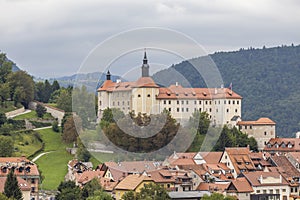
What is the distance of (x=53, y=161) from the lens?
7769 centimetres

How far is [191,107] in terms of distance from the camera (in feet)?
269

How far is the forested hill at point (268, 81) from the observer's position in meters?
144

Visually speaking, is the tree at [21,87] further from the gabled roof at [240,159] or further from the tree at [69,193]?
the tree at [69,193]

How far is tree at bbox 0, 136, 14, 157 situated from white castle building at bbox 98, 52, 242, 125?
854 centimetres

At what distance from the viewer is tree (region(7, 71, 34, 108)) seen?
312 ft

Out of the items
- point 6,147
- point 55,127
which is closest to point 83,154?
point 6,147

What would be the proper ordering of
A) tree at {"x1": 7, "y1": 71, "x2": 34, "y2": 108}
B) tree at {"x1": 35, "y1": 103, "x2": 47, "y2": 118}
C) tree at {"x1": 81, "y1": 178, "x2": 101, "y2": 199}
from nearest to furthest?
tree at {"x1": 81, "y1": 178, "x2": 101, "y2": 199} < tree at {"x1": 35, "y1": 103, "x2": 47, "y2": 118} < tree at {"x1": 7, "y1": 71, "x2": 34, "y2": 108}

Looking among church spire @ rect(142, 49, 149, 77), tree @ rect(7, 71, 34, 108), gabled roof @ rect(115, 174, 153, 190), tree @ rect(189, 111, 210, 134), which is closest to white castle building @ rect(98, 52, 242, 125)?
tree @ rect(189, 111, 210, 134)

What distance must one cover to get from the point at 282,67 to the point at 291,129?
124ft

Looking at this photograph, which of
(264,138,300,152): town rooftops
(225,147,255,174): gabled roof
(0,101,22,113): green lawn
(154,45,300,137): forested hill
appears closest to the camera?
(225,147,255,174): gabled roof

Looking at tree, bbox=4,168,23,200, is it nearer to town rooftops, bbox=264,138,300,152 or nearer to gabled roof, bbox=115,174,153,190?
gabled roof, bbox=115,174,153,190

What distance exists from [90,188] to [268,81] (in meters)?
108

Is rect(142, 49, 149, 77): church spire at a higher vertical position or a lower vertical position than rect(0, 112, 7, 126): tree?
higher

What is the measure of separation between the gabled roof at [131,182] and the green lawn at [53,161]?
8200 millimetres
